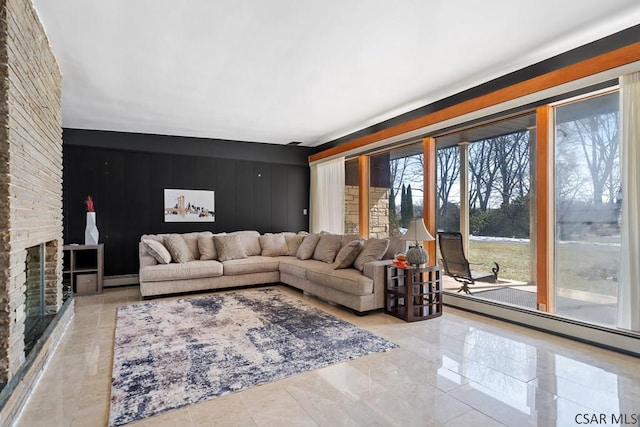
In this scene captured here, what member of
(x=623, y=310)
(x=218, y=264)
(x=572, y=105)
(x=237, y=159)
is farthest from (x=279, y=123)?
(x=623, y=310)

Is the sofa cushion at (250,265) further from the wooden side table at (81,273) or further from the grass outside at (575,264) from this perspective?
the grass outside at (575,264)

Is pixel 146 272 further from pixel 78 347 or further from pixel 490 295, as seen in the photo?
pixel 490 295

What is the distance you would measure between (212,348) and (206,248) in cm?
283

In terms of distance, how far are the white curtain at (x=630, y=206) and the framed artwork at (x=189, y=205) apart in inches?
236

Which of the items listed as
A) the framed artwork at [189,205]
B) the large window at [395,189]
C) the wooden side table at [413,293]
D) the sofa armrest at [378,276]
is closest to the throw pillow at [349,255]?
the sofa armrest at [378,276]

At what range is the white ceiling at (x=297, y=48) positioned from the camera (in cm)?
255

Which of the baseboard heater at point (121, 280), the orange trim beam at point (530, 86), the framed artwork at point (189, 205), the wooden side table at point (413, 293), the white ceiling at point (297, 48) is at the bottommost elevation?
the baseboard heater at point (121, 280)

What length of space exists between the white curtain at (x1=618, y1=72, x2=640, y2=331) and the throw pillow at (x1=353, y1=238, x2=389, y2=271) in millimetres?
2274

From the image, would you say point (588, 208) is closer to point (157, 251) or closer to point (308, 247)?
point (308, 247)

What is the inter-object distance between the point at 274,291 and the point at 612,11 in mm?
4850

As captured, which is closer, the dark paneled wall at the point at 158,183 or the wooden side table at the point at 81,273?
the wooden side table at the point at 81,273

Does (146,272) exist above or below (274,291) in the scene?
above

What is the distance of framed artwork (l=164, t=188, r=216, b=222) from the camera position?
6402 millimetres

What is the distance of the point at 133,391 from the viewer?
231cm
